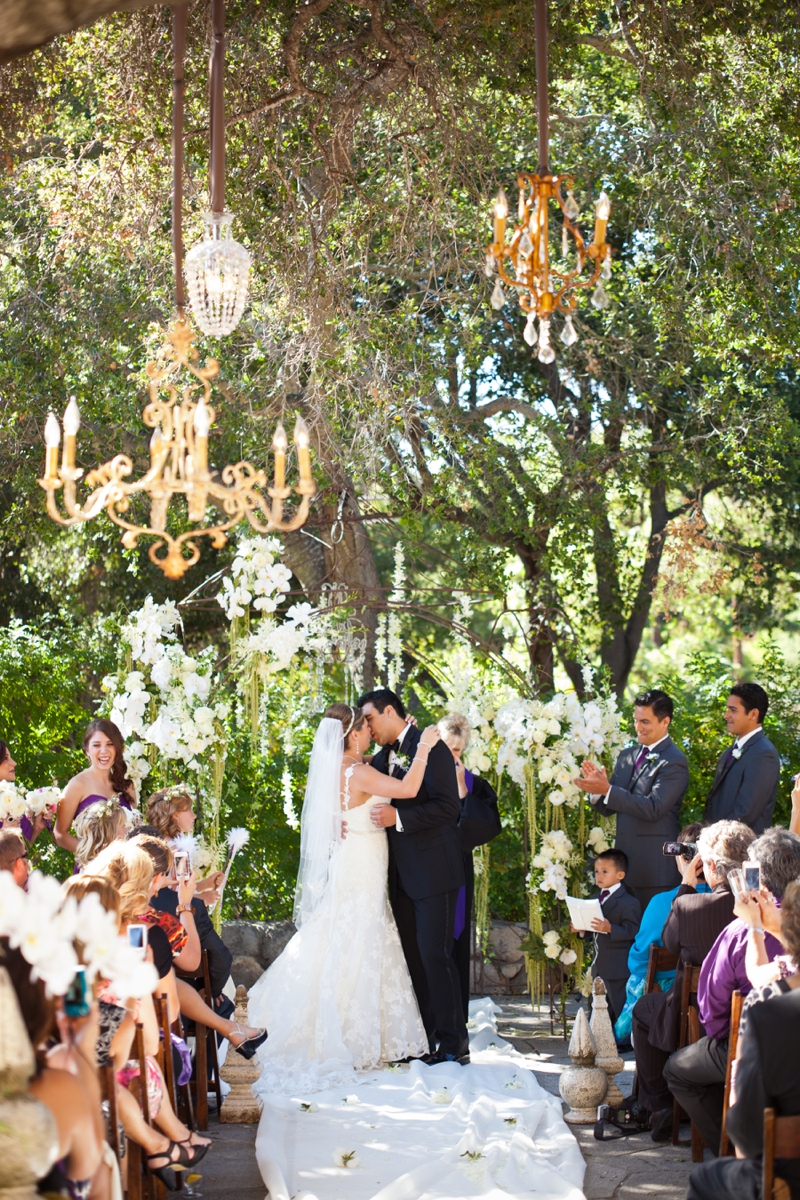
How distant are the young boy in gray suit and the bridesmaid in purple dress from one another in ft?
7.91

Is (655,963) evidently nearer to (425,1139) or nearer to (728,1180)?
(425,1139)

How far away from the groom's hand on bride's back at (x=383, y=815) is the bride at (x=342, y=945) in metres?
0.04

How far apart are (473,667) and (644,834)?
6.87ft

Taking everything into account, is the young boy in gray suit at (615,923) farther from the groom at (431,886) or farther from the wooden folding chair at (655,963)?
the wooden folding chair at (655,963)

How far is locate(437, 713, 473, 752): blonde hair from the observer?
6.63 metres

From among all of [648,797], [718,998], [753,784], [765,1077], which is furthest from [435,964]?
[765,1077]

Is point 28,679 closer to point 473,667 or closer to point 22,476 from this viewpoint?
point 22,476

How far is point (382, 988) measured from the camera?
616 cm

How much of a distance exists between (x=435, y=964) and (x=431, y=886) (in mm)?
376

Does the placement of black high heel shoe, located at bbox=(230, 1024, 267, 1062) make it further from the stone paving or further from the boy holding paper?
the boy holding paper

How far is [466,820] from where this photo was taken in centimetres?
654

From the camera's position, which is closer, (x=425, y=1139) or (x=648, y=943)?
(x=425, y=1139)

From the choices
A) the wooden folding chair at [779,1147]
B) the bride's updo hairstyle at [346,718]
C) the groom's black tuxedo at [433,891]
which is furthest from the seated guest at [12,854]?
the wooden folding chair at [779,1147]

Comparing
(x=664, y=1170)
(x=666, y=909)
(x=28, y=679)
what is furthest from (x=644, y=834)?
(x=28, y=679)
